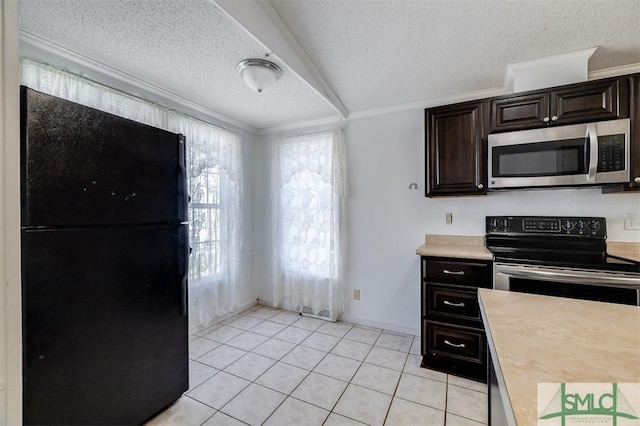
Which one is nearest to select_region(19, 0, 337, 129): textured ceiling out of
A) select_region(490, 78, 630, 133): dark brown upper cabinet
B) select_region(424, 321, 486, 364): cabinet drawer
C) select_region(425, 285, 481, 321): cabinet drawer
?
select_region(490, 78, 630, 133): dark brown upper cabinet

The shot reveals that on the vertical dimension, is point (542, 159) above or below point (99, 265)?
above

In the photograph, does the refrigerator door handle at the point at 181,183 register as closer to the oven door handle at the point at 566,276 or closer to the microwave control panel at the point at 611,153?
the oven door handle at the point at 566,276

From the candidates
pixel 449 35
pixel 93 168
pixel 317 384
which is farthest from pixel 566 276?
pixel 93 168

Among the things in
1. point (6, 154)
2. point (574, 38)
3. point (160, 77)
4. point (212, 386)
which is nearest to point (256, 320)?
point (212, 386)

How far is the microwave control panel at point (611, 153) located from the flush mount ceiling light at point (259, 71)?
2.33 meters

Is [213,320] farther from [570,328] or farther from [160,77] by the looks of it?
[570,328]

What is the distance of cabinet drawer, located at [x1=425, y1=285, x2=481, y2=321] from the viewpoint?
203cm

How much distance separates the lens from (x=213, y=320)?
9.88ft

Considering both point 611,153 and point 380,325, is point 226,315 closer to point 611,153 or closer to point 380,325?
point 380,325

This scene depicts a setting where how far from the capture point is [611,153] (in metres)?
1.82

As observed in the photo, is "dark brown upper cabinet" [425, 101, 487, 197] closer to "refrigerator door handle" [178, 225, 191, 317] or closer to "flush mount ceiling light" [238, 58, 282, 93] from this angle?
"flush mount ceiling light" [238, 58, 282, 93]

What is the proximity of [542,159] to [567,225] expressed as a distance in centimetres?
66

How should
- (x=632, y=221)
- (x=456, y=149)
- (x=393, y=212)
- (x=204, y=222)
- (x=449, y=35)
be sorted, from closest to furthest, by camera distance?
1. (x=449, y=35)
2. (x=632, y=221)
3. (x=456, y=149)
4. (x=204, y=222)
5. (x=393, y=212)

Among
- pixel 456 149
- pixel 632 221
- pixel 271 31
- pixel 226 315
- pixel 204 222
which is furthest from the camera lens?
pixel 226 315
